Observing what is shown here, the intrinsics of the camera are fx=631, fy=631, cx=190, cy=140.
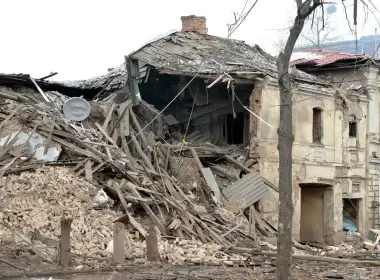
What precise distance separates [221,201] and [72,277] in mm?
8936

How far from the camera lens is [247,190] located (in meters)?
21.1

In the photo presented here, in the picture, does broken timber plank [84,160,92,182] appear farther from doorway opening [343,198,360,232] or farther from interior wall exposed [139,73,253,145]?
doorway opening [343,198,360,232]

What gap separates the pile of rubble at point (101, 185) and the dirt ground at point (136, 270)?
853 mm

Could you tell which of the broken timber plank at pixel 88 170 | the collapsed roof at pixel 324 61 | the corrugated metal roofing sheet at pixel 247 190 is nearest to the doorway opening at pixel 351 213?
the collapsed roof at pixel 324 61

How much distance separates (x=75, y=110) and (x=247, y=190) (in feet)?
20.5

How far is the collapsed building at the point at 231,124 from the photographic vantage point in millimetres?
20734

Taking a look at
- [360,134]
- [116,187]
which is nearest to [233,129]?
[360,134]

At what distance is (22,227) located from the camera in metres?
15.1

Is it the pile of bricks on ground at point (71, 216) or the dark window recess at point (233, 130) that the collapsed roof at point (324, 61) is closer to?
the dark window recess at point (233, 130)

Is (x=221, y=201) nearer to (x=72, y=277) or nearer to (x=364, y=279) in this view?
(x=364, y=279)

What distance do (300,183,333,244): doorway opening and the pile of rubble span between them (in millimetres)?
6508

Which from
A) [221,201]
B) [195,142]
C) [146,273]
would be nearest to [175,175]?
[221,201]

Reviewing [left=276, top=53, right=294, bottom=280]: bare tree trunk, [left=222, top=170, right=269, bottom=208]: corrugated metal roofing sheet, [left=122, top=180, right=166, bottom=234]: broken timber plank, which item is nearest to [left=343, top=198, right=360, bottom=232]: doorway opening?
[left=222, top=170, right=269, bottom=208]: corrugated metal roofing sheet

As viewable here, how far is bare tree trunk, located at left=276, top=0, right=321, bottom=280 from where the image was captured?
8.77 m
